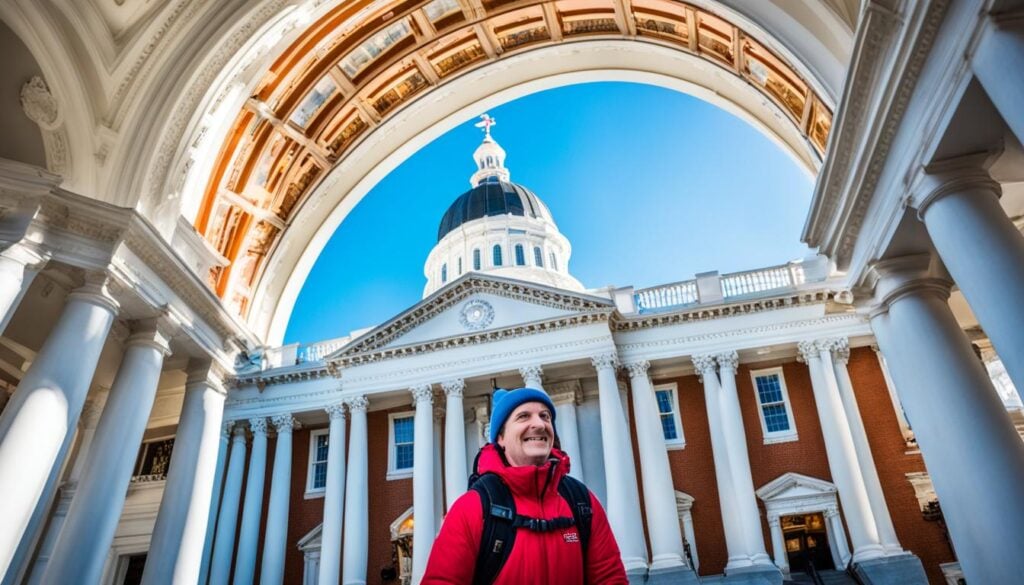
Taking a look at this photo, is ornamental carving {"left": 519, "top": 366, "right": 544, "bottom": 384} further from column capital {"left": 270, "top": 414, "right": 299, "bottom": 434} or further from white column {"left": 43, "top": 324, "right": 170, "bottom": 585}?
white column {"left": 43, "top": 324, "right": 170, "bottom": 585}

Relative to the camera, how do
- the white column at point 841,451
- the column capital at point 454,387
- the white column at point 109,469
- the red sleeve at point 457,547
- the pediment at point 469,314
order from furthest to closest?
the pediment at point 469,314, the column capital at point 454,387, the white column at point 841,451, the white column at point 109,469, the red sleeve at point 457,547

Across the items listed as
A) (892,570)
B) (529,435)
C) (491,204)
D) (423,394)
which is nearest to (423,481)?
(423,394)

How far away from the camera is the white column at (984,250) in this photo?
5.59 metres

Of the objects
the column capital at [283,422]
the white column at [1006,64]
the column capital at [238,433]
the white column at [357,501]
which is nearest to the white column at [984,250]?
the white column at [1006,64]

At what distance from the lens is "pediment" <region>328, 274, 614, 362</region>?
22703 mm

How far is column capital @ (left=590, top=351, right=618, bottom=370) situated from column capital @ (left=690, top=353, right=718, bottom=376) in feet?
9.94

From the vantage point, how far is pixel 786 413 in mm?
22000

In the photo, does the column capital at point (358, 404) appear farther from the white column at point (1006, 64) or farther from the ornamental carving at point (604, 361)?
the white column at point (1006, 64)

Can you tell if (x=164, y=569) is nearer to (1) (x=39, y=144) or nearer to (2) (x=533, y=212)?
(1) (x=39, y=144)

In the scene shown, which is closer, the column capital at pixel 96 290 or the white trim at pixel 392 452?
the column capital at pixel 96 290

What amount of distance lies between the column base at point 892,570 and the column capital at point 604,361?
9.21 m

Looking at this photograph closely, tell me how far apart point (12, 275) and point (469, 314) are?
54.4 ft

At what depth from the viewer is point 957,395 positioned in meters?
7.29

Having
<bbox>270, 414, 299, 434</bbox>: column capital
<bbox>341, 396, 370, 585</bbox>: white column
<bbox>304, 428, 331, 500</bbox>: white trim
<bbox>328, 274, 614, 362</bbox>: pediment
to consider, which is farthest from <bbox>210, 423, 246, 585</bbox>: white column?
<bbox>328, 274, 614, 362</bbox>: pediment
